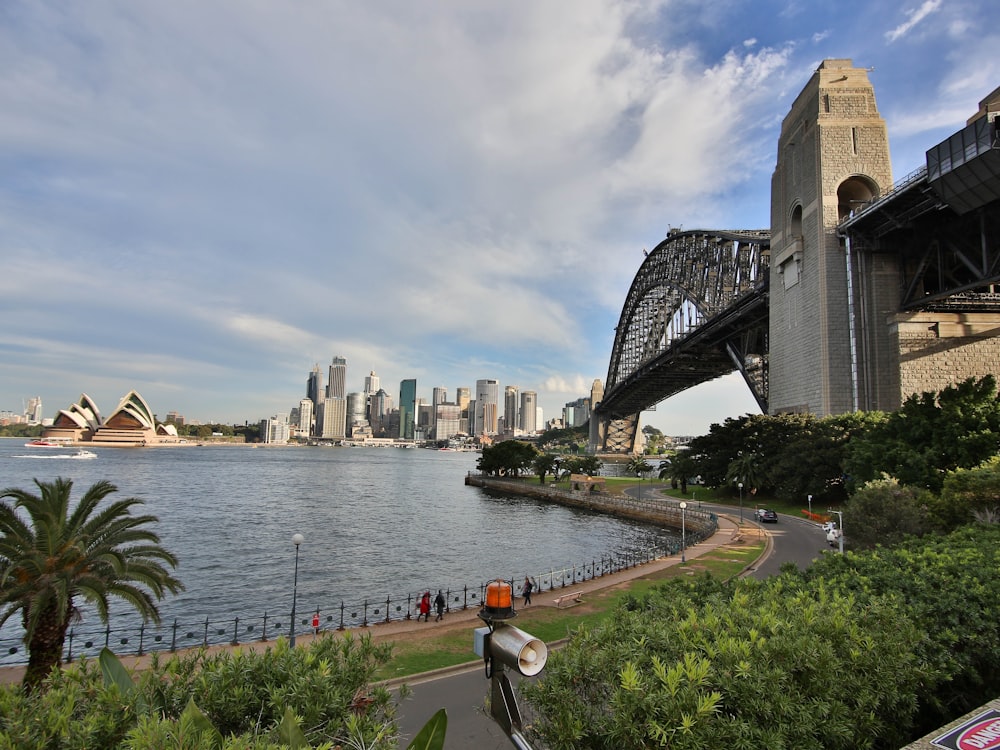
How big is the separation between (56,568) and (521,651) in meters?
14.9

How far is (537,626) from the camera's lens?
774 inches

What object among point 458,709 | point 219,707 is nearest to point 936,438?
point 458,709

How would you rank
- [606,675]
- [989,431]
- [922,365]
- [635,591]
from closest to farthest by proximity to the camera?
[606,675], [635,591], [989,431], [922,365]

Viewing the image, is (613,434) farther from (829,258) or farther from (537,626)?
(537,626)

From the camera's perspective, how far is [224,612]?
27.6 meters

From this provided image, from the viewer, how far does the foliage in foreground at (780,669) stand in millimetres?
5242

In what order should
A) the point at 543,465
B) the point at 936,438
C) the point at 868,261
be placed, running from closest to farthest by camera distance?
1. the point at 936,438
2. the point at 868,261
3. the point at 543,465

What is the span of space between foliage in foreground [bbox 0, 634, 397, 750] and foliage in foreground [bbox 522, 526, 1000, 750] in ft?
7.02

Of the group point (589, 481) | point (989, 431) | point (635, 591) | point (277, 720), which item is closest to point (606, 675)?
point (277, 720)

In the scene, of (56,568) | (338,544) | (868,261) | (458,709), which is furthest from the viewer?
(868,261)

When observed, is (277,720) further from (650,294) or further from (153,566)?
(650,294)

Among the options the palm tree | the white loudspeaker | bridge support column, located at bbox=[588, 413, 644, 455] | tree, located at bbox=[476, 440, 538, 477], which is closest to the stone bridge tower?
the palm tree

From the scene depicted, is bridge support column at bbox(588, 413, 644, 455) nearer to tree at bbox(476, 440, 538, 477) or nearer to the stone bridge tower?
tree at bbox(476, 440, 538, 477)

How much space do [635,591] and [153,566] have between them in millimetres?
18349
